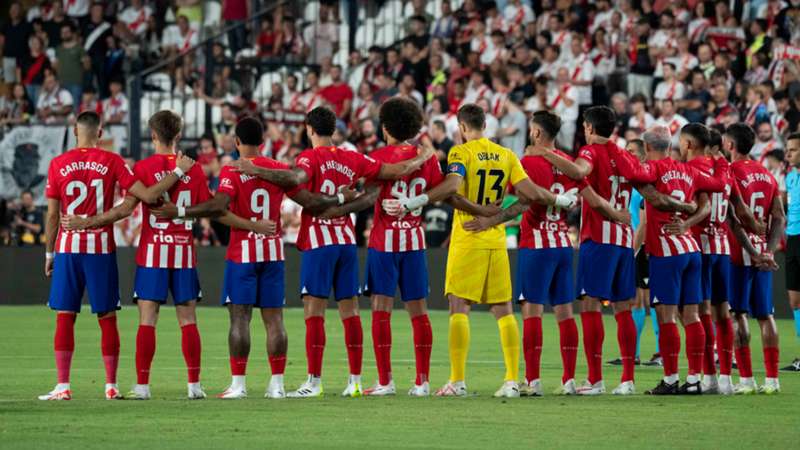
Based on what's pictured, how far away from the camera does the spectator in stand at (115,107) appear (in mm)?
30625

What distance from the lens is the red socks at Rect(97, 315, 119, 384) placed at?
40.1 feet

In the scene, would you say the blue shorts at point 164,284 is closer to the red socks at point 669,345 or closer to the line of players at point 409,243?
the line of players at point 409,243

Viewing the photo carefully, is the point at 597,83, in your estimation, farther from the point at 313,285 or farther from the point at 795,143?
the point at 313,285

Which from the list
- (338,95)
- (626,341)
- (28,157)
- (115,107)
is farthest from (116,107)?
(626,341)

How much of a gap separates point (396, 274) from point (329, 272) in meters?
0.56

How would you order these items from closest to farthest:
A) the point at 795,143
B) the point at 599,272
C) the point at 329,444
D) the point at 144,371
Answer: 1. the point at 329,444
2. the point at 144,371
3. the point at 599,272
4. the point at 795,143

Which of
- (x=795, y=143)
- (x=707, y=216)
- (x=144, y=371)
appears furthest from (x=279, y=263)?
(x=795, y=143)

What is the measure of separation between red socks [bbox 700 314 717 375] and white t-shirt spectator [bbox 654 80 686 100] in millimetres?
12655

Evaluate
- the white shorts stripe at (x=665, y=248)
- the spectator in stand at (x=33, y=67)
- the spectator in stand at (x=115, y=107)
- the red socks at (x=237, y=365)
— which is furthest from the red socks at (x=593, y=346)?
the spectator in stand at (x=33, y=67)

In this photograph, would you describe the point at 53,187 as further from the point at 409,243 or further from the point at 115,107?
the point at 115,107

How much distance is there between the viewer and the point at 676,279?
12.9 metres

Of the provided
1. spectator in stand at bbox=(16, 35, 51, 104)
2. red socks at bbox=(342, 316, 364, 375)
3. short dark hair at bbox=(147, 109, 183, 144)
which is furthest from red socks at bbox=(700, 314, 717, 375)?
spectator in stand at bbox=(16, 35, 51, 104)

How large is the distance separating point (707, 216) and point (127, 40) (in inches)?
854

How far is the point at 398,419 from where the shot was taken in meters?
10.8
